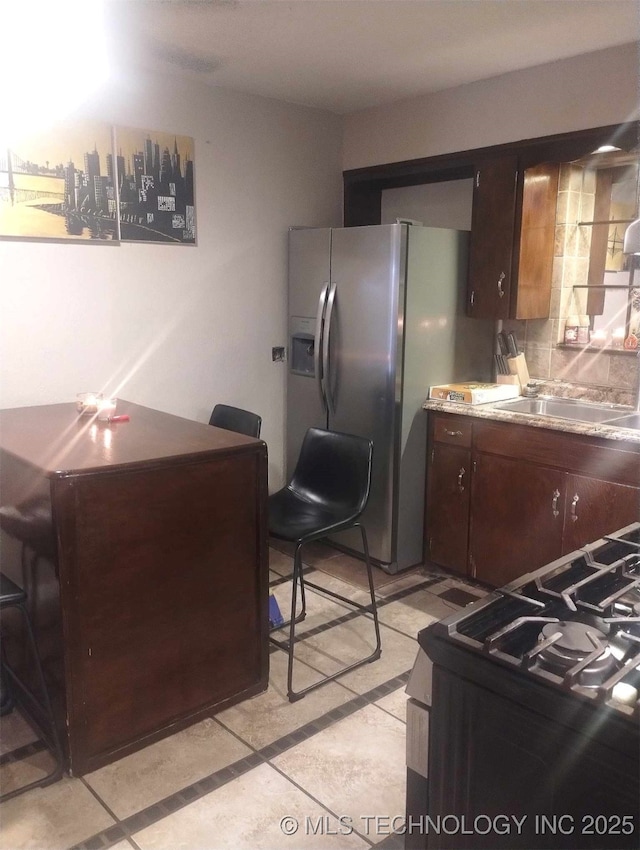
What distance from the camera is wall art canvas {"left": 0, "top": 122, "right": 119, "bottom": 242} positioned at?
2.89 m

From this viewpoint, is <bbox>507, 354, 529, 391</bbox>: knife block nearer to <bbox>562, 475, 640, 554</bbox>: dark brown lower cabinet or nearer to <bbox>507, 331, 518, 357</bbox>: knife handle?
<bbox>507, 331, 518, 357</bbox>: knife handle

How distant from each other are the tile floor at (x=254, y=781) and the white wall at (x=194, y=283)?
1510 millimetres

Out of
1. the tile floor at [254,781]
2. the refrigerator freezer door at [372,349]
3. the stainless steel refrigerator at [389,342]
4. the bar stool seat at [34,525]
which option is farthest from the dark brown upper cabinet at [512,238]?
the bar stool seat at [34,525]

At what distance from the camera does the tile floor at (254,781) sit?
1.91 m

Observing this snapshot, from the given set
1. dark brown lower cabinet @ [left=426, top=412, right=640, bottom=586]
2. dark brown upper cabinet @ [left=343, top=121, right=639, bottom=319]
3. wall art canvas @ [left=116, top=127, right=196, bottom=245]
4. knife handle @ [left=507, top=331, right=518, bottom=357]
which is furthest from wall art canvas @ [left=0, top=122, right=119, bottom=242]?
knife handle @ [left=507, top=331, right=518, bottom=357]

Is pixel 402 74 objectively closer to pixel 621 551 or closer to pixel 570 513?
pixel 570 513

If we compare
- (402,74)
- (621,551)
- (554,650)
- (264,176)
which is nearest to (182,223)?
(264,176)

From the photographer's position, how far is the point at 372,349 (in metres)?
3.45

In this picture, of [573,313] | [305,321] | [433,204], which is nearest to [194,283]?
[305,321]

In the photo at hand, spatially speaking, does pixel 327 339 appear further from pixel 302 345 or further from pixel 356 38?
pixel 356 38

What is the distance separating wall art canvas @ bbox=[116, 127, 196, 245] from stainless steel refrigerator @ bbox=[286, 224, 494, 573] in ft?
2.22

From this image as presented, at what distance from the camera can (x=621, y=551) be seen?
1529 millimetres

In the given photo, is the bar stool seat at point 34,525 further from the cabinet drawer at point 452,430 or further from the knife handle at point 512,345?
the knife handle at point 512,345

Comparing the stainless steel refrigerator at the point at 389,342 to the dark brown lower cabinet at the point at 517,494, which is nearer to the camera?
the dark brown lower cabinet at the point at 517,494
